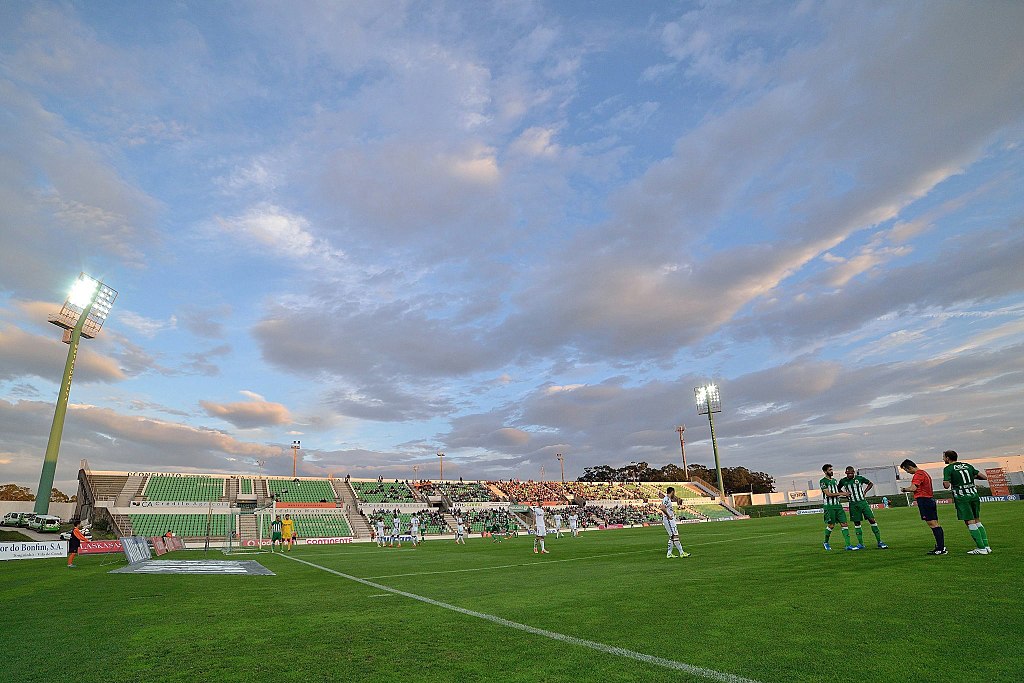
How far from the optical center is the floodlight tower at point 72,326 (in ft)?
150

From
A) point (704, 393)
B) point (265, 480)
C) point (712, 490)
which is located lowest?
point (712, 490)

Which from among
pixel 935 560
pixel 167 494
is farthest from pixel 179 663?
pixel 167 494

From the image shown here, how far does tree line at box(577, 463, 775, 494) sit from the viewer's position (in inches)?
4424

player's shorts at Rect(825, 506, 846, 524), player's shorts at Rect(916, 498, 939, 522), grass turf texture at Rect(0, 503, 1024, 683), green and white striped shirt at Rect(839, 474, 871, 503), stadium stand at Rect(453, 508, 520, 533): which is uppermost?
green and white striped shirt at Rect(839, 474, 871, 503)

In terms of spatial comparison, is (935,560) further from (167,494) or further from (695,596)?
(167,494)

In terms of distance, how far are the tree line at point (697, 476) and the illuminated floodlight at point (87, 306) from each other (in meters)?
96.3

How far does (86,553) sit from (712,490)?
8085 centimetres

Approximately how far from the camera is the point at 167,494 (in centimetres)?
5234

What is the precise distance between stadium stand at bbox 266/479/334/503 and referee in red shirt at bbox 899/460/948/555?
55.2m

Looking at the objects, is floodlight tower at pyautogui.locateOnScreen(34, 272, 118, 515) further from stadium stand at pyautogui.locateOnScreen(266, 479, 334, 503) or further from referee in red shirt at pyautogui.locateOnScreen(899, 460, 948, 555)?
referee in red shirt at pyautogui.locateOnScreen(899, 460, 948, 555)

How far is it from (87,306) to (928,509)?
61869 mm

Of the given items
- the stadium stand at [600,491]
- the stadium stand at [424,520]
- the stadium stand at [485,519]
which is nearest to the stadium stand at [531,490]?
the stadium stand at [600,491]

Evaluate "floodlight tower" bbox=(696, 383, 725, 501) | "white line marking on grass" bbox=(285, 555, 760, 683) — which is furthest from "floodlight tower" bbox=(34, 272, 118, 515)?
"floodlight tower" bbox=(696, 383, 725, 501)

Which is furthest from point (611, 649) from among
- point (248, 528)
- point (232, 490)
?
point (232, 490)
